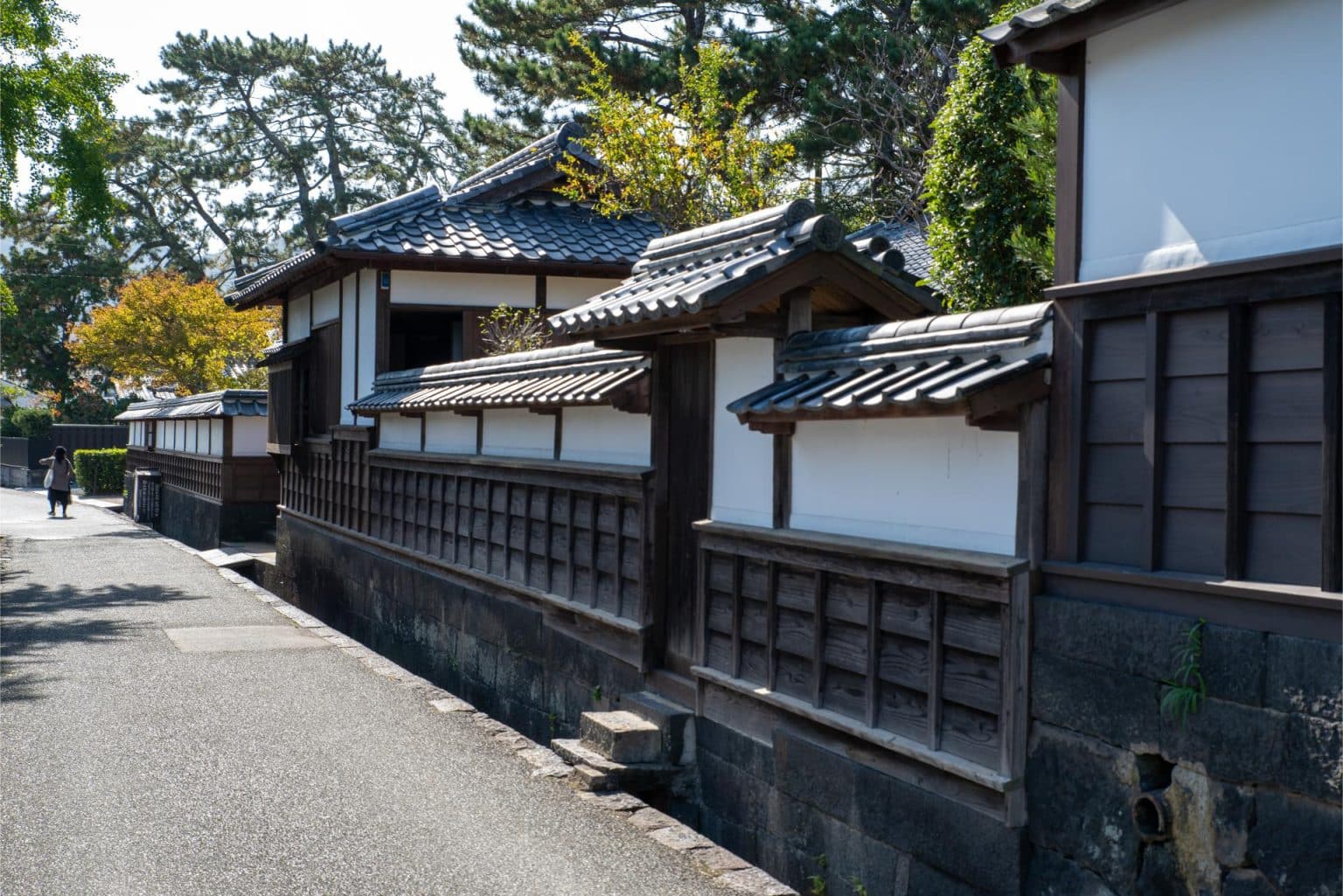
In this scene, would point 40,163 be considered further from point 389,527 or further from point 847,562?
point 847,562

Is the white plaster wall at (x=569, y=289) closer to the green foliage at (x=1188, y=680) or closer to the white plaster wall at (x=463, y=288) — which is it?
the white plaster wall at (x=463, y=288)

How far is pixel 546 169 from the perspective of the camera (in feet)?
63.6

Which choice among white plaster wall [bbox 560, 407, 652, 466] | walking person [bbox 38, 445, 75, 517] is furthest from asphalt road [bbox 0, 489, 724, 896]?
walking person [bbox 38, 445, 75, 517]

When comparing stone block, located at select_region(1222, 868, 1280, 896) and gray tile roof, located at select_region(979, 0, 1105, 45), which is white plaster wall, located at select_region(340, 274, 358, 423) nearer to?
gray tile roof, located at select_region(979, 0, 1105, 45)

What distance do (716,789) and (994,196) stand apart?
5120 millimetres

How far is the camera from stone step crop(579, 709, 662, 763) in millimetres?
8570

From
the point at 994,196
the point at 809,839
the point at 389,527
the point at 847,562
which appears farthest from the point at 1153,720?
the point at 389,527

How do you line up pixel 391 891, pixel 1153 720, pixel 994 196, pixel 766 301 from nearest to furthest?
1. pixel 1153 720
2. pixel 391 891
3. pixel 766 301
4. pixel 994 196

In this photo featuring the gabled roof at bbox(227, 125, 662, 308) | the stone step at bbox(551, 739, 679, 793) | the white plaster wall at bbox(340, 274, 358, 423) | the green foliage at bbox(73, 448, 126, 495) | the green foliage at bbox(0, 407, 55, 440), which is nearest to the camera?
the stone step at bbox(551, 739, 679, 793)

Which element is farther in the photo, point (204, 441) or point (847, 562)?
point (204, 441)

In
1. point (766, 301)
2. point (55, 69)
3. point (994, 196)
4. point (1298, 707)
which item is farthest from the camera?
point (55, 69)

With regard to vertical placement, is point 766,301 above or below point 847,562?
above

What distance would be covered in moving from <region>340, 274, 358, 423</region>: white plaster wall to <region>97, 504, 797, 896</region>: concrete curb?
6.28 meters

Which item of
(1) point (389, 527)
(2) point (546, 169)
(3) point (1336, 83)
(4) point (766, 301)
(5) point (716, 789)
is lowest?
(5) point (716, 789)
